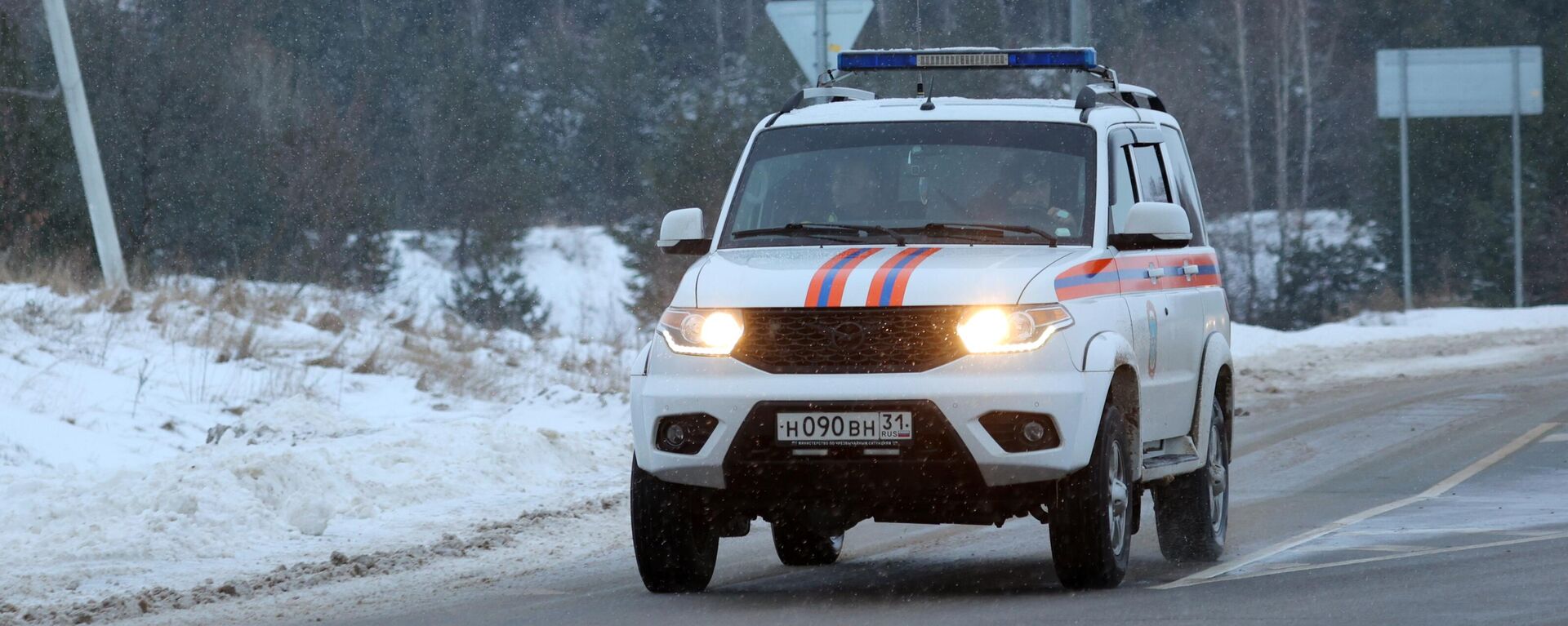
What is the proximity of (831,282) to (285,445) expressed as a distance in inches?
233

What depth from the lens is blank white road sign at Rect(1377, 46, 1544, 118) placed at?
41.4 m

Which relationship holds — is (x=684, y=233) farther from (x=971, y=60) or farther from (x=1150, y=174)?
(x=1150, y=174)

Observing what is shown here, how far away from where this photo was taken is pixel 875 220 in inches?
310

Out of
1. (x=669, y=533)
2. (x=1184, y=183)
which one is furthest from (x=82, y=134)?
(x=669, y=533)

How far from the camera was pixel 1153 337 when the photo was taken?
791cm

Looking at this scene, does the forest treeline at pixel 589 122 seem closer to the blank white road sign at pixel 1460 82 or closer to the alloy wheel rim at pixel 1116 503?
the blank white road sign at pixel 1460 82

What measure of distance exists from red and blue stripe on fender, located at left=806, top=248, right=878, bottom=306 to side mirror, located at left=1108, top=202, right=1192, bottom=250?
3.51ft

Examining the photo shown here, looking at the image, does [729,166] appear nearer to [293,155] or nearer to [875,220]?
[293,155]

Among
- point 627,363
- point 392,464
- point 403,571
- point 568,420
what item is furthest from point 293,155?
point 403,571

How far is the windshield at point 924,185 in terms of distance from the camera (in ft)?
25.5

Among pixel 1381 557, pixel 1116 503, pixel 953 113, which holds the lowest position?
pixel 1381 557

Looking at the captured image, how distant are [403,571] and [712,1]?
207 ft

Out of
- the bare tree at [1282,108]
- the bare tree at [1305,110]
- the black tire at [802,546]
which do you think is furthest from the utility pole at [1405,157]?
the black tire at [802,546]

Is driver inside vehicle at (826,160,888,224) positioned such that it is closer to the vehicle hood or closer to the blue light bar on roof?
the vehicle hood
